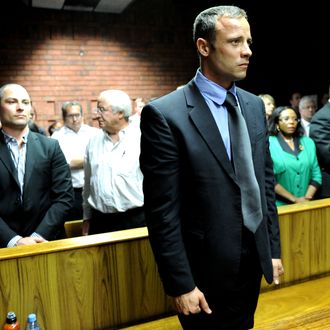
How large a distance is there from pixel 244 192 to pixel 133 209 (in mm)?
1238

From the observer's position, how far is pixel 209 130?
1352 mm

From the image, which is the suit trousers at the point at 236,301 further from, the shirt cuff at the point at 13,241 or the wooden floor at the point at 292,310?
the shirt cuff at the point at 13,241

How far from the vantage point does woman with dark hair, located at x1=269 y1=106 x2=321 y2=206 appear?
3.08 meters

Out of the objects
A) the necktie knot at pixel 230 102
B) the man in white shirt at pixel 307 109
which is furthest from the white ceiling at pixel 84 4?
the necktie knot at pixel 230 102

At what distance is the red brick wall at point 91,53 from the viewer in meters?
5.82

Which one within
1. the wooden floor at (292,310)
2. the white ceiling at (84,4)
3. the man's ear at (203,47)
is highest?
the white ceiling at (84,4)

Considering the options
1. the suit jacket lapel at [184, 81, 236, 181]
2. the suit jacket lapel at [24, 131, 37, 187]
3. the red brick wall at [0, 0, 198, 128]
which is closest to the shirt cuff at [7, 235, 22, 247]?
the suit jacket lapel at [24, 131, 37, 187]

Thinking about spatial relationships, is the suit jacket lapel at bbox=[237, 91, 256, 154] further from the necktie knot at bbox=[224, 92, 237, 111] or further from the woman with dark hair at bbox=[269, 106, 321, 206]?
the woman with dark hair at bbox=[269, 106, 321, 206]

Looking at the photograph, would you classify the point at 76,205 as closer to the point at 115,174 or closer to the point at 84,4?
the point at 115,174

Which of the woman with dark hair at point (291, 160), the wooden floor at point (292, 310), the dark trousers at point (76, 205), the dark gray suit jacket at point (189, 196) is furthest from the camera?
the dark trousers at point (76, 205)

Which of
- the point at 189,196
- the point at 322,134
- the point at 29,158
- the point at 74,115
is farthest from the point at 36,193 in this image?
the point at 322,134

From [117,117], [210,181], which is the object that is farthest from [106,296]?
[117,117]

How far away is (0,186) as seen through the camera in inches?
85.0

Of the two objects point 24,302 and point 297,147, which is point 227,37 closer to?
point 24,302
